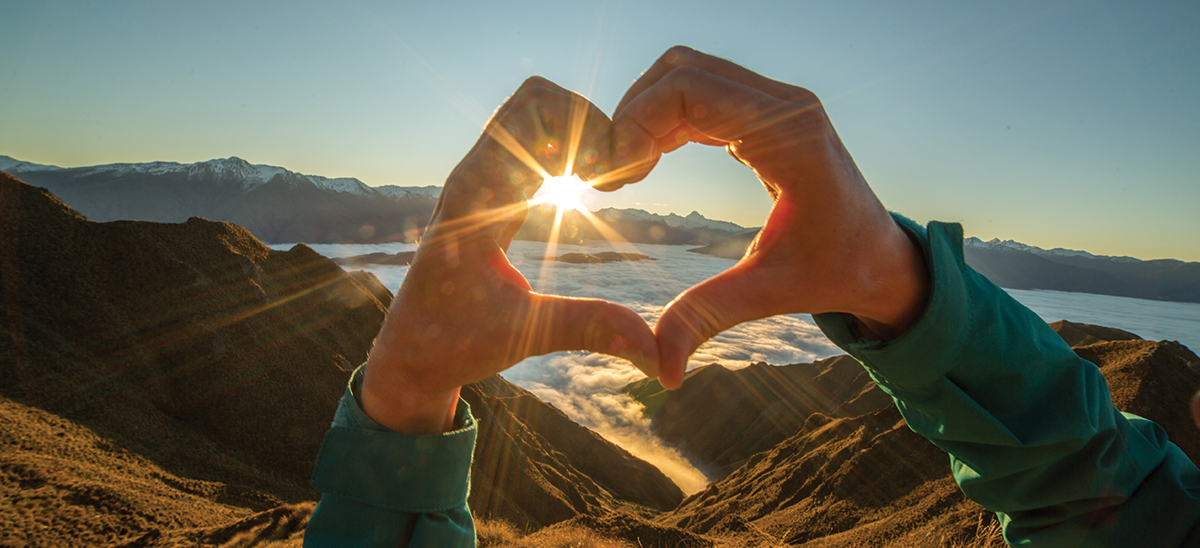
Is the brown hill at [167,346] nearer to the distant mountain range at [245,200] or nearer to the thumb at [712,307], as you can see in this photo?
the thumb at [712,307]

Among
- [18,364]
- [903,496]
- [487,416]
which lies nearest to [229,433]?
[18,364]

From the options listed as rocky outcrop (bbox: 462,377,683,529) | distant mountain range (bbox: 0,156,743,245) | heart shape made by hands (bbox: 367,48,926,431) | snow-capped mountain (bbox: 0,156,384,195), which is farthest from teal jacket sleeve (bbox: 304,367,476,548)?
snow-capped mountain (bbox: 0,156,384,195)

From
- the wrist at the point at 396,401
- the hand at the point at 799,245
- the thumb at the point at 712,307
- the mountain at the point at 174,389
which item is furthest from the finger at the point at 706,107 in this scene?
the mountain at the point at 174,389

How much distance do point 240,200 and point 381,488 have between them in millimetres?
144612

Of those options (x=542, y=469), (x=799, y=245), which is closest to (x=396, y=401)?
(x=799, y=245)

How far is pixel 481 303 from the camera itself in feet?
4.24

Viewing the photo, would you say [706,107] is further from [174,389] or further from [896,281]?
[174,389]

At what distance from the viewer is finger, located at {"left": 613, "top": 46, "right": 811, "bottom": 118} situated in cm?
126

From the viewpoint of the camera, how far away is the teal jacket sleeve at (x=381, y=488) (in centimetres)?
126

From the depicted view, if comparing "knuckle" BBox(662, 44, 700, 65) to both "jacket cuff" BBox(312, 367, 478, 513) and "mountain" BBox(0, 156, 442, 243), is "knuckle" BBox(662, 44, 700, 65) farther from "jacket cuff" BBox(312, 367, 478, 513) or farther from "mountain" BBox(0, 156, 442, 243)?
"mountain" BBox(0, 156, 442, 243)

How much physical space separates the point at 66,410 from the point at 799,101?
1165 cm

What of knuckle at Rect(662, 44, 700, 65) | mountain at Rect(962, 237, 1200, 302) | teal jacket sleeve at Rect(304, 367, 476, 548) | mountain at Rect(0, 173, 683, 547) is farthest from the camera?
mountain at Rect(962, 237, 1200, 302)

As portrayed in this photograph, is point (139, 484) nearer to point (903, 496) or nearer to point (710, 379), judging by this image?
point (903, 496)

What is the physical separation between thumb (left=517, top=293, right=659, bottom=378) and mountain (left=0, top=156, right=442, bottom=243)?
3647 inches
